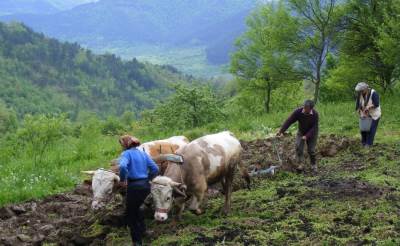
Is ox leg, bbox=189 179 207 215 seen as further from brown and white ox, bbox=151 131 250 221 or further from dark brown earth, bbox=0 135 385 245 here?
dark brown earth, bbox=0 135 385 245

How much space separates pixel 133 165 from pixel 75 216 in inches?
147

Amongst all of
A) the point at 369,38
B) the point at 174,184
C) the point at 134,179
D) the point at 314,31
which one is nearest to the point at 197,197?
the point at 174,184

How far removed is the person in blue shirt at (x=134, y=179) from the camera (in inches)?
369

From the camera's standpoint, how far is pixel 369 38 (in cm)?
3225

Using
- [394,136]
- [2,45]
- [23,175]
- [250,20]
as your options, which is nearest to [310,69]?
[250,20]

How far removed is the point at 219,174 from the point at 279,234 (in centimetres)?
250

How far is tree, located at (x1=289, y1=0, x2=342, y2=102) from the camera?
34094 millimetres

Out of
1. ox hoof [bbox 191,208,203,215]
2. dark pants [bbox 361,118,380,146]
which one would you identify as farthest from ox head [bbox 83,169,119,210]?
dark pants [bbox 361,118,380,146]

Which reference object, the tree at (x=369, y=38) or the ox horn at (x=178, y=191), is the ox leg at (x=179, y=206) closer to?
the ox horn at (x=178, y=191)

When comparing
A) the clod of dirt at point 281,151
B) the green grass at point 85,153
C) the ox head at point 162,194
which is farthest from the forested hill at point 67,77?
the ox head at point 162,194

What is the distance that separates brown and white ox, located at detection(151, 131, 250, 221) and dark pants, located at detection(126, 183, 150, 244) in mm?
256

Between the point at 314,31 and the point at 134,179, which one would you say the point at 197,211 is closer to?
the point at 134,179

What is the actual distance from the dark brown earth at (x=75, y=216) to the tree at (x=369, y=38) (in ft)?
56.4

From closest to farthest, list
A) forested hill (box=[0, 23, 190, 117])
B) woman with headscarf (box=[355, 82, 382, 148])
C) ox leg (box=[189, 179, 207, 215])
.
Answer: ox leg (box=[189, 179, 207, 215]) → woman with headscarf (box=[355, 82, 382, 148]) → forested hill (box=[0, 23, 190, 117])
